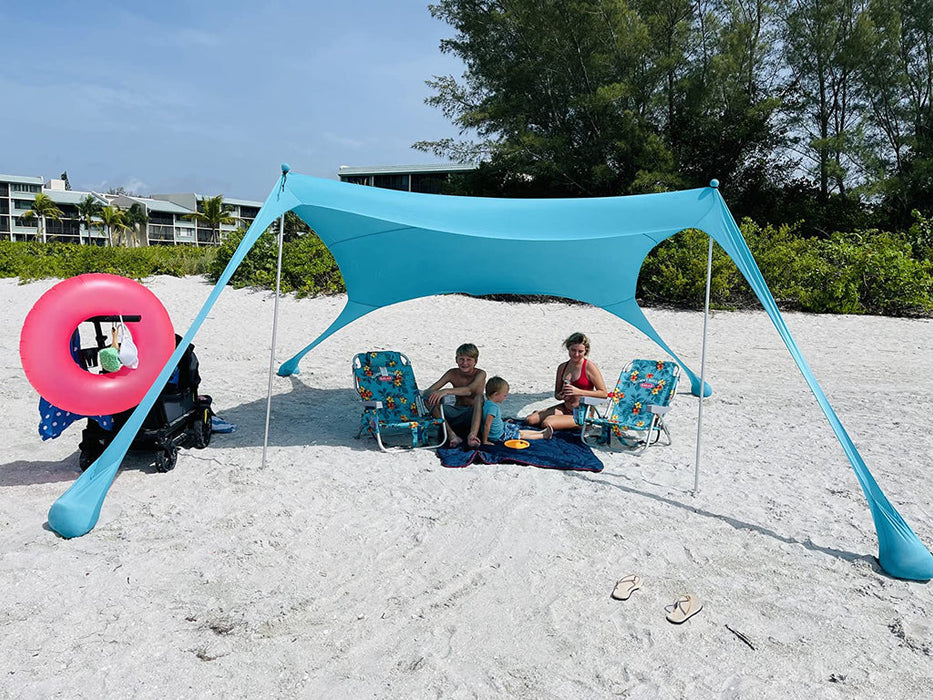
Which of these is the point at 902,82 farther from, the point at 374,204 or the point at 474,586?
the point at 474,586

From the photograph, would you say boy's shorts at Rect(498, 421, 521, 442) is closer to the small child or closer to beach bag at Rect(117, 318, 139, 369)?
the small child

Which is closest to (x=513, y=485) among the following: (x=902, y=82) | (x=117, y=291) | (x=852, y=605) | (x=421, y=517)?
(x=421, y=517)

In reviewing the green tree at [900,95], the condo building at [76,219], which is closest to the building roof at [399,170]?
Result: the condo building at [76,219]

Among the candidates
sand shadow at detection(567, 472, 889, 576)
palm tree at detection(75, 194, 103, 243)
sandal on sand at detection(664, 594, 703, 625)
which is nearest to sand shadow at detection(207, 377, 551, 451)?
sand shadow at detection(567, 472, 889, 576)

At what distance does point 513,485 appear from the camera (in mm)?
4504

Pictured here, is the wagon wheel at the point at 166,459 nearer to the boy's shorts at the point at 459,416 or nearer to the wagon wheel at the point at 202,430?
the wagon wheel at the point at 202,430

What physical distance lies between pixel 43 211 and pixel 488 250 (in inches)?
2158

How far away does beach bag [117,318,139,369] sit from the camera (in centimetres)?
415

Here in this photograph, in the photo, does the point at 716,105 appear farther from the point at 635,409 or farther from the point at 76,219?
the point at 76,219

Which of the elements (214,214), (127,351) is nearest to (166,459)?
(127,351)

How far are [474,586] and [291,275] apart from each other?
11221mm

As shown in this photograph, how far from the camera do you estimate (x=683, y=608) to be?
9.83ft

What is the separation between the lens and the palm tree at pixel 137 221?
50.8 meters

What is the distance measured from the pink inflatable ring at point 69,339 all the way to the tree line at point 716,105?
1196cm
